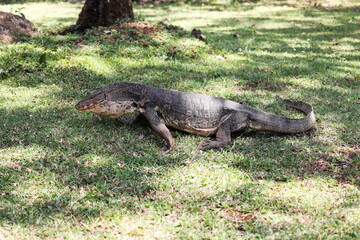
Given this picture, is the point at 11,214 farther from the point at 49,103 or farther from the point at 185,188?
the point at 49,103

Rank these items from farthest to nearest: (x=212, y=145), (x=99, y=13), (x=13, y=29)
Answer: (x=99, y=13)
(x=13, y=29)
(x=212, y=145)

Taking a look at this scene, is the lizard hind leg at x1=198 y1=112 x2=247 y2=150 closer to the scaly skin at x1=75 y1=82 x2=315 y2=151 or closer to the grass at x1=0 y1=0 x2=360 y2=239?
the scaly skin at x1=75 y1=82 x2=315 y2=151

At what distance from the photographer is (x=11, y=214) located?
3215 mm

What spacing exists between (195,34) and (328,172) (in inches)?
221

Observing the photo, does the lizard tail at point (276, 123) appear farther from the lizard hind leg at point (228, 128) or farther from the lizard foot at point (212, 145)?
the lizard foot at point (212, 145)

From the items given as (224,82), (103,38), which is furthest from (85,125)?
(103,38)

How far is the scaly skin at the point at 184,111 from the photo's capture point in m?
4.67

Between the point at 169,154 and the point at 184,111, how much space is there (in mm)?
643

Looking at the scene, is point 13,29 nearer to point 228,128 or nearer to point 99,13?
point 99,13

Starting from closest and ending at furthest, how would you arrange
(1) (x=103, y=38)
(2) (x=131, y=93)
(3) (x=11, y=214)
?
(3) (x=11, y=214) → (2) (x=131, y=93) → (1) (x=103, y=38)

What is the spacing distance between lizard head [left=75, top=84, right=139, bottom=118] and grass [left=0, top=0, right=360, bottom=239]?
11.9 inches

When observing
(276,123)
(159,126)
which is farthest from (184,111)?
(276,123)

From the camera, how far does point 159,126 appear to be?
4.55m

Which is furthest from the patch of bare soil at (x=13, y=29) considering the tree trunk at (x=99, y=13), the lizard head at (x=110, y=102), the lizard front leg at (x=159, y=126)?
the lizard front leg at (x=159, y=126)
